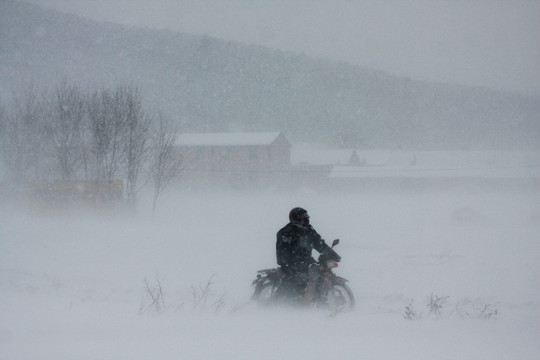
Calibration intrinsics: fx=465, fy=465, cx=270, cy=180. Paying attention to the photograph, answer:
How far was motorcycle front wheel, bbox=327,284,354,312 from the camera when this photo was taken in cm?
718

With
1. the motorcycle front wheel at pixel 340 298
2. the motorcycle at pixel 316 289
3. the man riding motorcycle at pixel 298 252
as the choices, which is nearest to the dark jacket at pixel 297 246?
the man riding motorcycle at pixel 298 252

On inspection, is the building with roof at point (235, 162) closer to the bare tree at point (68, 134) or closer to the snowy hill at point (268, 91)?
the bare tree at point (68, 134)

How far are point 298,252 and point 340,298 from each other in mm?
1070

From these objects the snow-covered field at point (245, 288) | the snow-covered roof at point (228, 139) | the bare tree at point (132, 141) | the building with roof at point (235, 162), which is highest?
the snow-covered roof at point (228, 139)

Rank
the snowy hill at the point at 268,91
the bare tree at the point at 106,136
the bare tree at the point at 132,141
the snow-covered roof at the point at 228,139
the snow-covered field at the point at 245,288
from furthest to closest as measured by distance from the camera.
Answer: the snowy hill at the point at 268,91 → the snow-covered roof at the point at 228,139 → the bare tree at the point at 106,136 → the bare tree at the point at 132,141 → the snow-covered field at the point at 245,288

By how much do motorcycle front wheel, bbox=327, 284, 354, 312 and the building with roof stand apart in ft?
181

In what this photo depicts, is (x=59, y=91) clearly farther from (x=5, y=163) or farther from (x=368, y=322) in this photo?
(x=368, y=322)

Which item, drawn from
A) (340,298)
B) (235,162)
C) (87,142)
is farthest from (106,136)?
(340,298)

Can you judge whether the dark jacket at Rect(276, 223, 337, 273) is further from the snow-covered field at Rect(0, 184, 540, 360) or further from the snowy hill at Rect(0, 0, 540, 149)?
the snowy hill at Rect(0, 0, 540, 149)

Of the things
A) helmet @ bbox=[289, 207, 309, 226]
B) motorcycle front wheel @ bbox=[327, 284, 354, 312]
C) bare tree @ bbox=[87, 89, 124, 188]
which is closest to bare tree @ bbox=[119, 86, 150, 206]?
bare tree @ bbox=[87, 89, 124, 188]

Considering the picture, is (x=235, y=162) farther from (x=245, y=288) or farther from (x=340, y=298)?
(x=340, y=298)

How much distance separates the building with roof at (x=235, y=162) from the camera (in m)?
62.6

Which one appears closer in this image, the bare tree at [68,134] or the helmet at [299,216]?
the helmet at [299,216]

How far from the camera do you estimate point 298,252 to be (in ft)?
23.1
